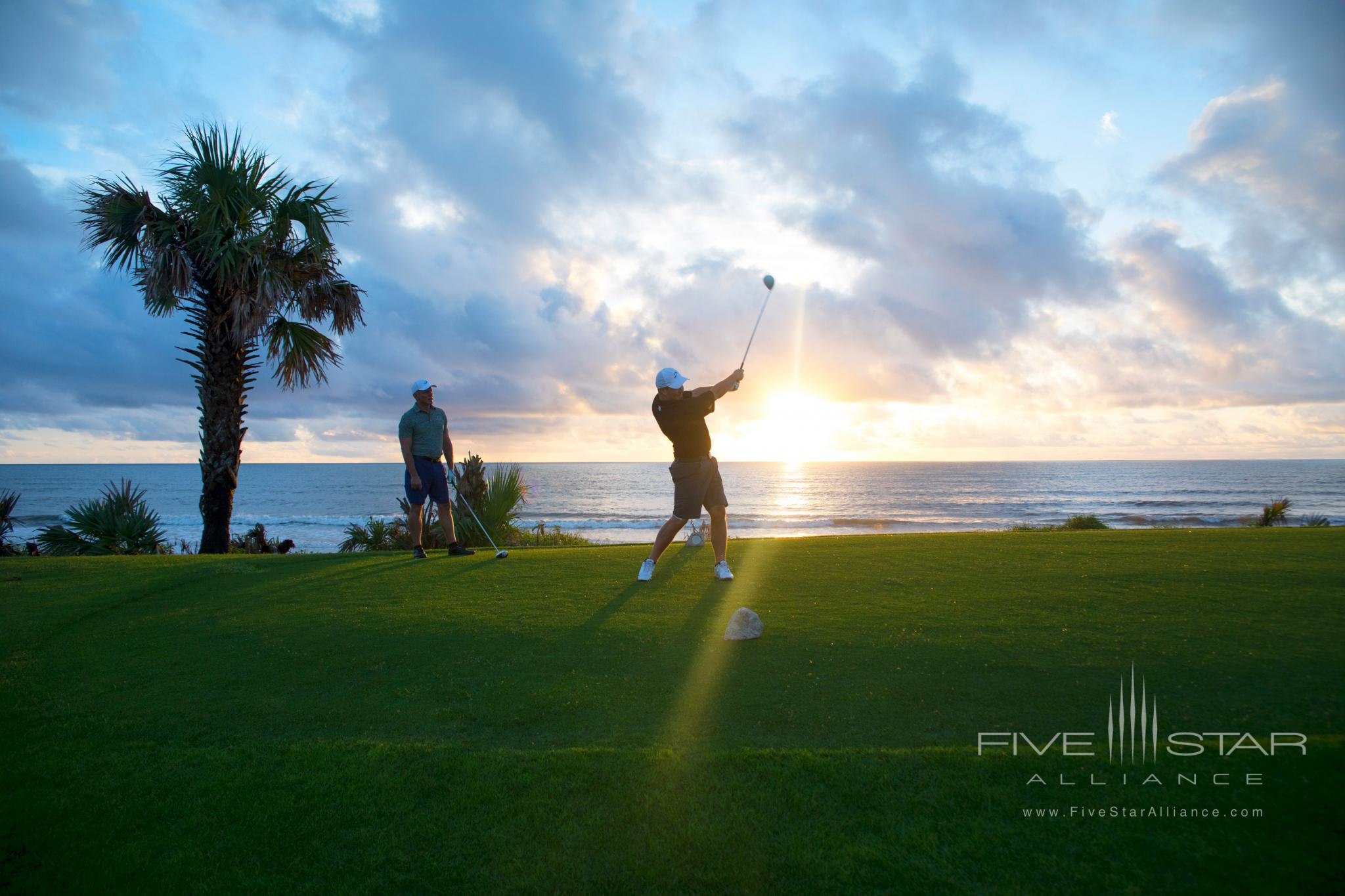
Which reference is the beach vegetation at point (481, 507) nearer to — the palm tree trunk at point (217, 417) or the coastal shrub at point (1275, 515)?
the palm tree trunk at point (217, 417)

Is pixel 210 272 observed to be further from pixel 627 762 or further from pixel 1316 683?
pixel 1316 683

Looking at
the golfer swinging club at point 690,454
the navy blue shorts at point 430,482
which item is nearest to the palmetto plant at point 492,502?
the navy blue shorts at point 430,482

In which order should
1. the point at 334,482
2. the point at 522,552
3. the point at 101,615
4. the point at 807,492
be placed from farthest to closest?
the point at 334,482
the point at 807,492
the point at 522,552
the point at 101,615

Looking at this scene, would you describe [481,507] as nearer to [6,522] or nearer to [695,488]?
[695,488]

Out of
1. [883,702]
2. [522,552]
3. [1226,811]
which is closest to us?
Result: [1226,811]

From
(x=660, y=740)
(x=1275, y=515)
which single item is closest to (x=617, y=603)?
(x=660, y=740)

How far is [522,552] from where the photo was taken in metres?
8.48

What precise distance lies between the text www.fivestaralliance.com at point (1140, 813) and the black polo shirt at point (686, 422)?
455 cm

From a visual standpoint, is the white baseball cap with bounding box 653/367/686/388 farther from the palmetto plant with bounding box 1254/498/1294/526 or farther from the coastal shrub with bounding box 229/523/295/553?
the palmetto plant with bounding box 1254/498/1294/526

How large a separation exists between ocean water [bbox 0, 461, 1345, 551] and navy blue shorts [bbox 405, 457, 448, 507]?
730 centimetres

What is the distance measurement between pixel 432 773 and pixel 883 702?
6.33ft

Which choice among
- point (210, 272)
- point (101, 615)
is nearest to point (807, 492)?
point (210, 272)

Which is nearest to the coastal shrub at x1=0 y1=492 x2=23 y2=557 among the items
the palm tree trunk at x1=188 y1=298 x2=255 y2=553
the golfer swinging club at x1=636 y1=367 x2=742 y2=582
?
the palm tree trunk at x1=188 y1=298 x2=255 y2=553

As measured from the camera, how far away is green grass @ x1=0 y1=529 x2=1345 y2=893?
85.2 inches
